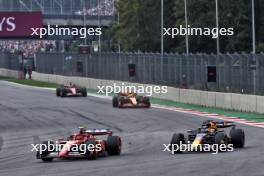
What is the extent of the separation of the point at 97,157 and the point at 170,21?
77538mm

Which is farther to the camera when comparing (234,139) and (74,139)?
(234,139)

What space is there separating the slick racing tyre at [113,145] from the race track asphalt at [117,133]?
312 millimetres

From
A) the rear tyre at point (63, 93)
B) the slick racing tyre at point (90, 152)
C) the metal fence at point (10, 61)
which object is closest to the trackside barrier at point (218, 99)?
the rear tyre at point (63, 93)

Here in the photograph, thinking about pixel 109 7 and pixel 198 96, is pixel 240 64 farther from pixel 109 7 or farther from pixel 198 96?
pixel 109 7

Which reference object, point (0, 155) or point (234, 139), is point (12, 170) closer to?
point (0, 155)

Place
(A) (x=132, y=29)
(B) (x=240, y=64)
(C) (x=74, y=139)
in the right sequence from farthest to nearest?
(A) (x=132, y=29) → (B) (x=240, y=64) → (C) (x=74, y=139)

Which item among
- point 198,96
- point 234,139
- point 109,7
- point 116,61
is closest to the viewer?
point 234,139

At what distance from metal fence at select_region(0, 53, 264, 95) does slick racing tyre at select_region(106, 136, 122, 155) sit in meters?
16.2

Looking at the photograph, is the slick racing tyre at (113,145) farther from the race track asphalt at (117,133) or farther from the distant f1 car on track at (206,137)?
the distant f1 car on track at (206,137)

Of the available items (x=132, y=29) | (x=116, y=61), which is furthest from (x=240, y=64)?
(x=132, y=29)

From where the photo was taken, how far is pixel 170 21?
97.8 m

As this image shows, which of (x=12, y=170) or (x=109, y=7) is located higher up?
(x=109, y=7)

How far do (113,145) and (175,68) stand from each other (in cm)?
2782

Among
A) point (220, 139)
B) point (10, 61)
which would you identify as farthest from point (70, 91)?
point (10, 61)
